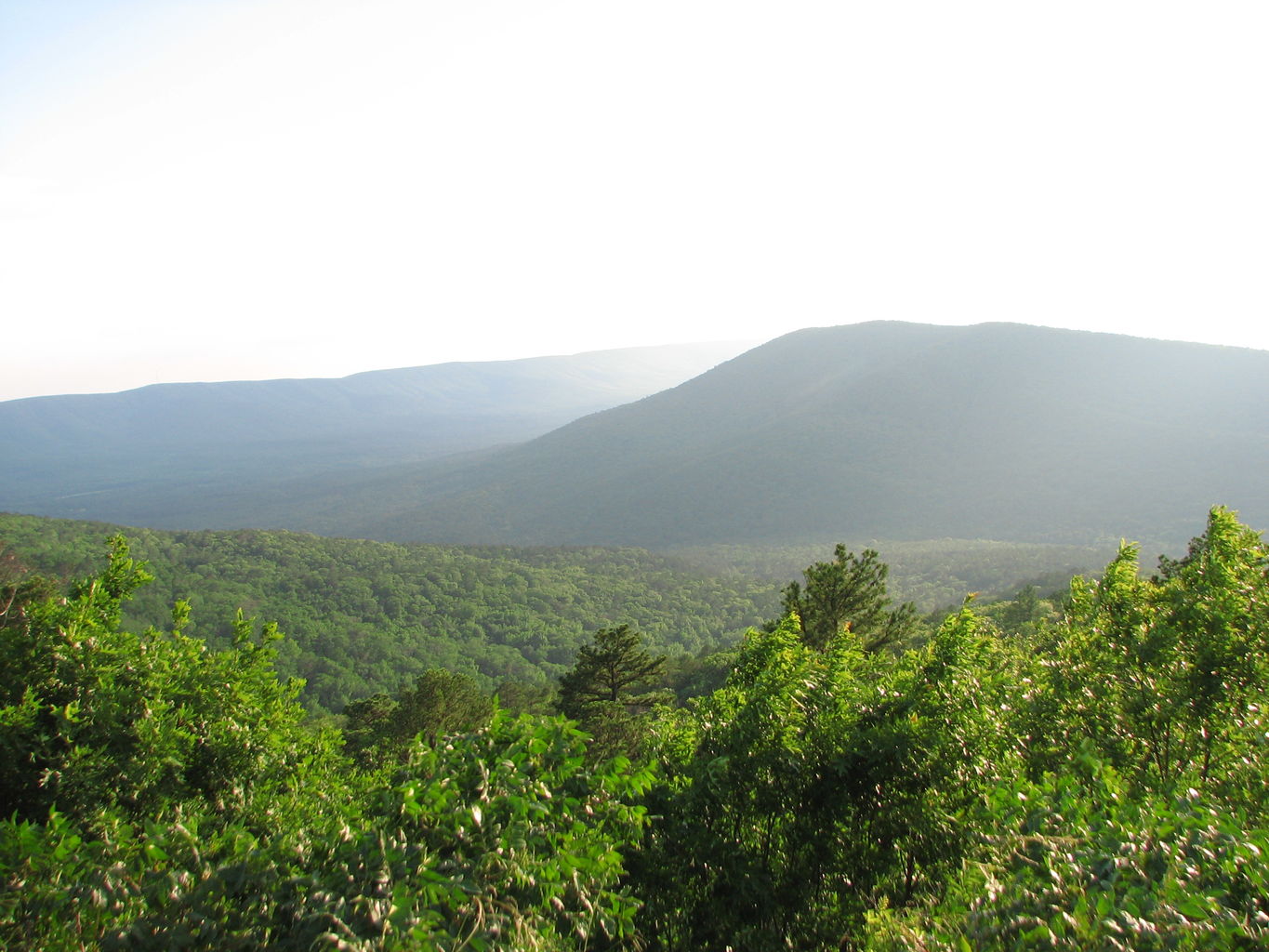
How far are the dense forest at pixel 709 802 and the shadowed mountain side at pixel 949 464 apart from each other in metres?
132

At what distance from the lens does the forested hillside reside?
212 ft

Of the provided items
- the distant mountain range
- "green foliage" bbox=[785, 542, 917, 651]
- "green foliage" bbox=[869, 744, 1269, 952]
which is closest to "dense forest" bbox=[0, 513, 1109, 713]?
the distant mountain range

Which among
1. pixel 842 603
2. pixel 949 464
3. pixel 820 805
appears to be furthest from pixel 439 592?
pixel 949 464

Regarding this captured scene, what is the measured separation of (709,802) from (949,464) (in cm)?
17156

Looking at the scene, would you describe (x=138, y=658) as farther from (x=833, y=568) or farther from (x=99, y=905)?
(x=833, y=568)

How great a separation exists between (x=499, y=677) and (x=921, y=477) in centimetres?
12790

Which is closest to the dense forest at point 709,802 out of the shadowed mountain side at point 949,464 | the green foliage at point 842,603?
the green foliage at point 842,603

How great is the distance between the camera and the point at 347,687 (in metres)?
57.9

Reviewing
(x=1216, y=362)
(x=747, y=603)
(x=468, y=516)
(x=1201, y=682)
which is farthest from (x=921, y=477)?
(x=1201, y=682)

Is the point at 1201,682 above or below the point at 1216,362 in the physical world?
below

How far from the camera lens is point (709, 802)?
6141 millimetres

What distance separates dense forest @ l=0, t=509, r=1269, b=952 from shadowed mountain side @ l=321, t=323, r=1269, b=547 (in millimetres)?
131864

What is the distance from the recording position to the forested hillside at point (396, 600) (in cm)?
6456

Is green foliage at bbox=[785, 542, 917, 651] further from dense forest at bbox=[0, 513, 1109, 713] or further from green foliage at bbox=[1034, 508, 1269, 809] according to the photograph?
dense forest at bbox=[0, 513, 1109, 713]
